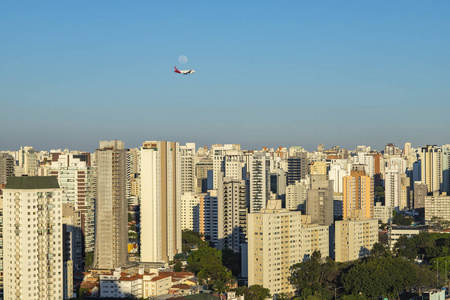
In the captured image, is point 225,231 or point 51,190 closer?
point 51,190

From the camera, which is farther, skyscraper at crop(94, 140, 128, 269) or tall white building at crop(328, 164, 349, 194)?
tall white building at crop(328, 164, 349, 194)

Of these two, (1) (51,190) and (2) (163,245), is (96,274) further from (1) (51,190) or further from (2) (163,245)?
(1) (51,190)

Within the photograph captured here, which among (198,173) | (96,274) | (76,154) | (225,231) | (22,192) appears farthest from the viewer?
(198,173)

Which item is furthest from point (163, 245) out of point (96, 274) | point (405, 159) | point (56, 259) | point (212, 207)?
point (405, 159)

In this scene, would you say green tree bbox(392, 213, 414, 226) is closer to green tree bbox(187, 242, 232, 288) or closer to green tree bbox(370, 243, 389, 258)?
green tree bbox(370, 243, 389, 258)

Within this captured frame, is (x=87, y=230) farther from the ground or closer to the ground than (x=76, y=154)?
closer to the ground

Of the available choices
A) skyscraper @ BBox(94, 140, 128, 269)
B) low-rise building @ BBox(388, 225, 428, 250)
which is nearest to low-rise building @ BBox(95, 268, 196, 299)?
skyscraper @ BBox(94, 140, 128, 269)

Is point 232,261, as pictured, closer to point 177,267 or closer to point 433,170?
point 177,267

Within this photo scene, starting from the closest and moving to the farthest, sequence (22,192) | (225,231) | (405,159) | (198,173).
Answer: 1. (22,192)
2. (225,231)
3. (198,173)
4. (405,159)

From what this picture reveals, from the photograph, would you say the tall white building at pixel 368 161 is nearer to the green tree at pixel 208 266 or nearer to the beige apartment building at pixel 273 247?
the green tree at pixel 208 266
